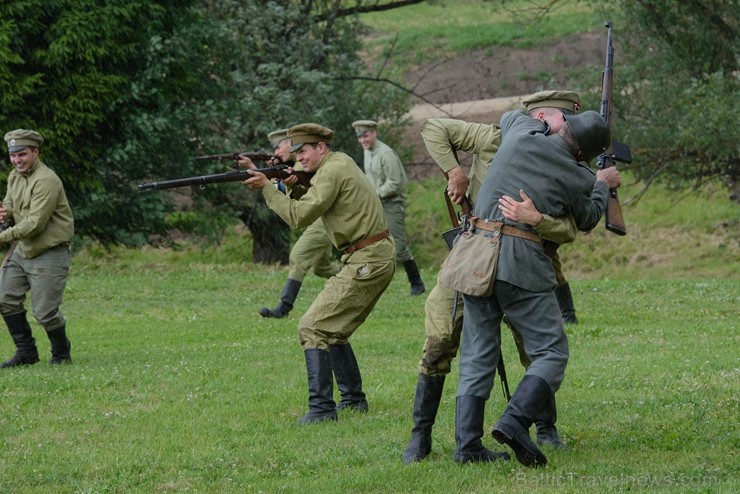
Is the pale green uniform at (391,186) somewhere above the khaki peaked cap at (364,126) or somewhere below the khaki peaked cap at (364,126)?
below

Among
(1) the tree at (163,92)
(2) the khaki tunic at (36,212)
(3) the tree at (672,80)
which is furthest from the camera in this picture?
(3) the tree at (672,80)

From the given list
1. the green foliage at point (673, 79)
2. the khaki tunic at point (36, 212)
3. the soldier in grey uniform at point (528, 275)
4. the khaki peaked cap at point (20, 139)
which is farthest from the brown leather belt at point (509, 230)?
the green foliage at point (673, 79)

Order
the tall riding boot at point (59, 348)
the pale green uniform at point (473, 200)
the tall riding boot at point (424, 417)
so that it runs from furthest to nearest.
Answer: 1. the tall riding boot at point (59, 348)
2. the tall riding boot at point (424, 417)
3. the pale green uniform at point (473, 200)

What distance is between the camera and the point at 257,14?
2609 centimetres

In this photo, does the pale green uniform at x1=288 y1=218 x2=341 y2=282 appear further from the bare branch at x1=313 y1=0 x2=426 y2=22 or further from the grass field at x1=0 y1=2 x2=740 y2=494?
the bare branch at x1=313 y1=0 x2=426 y2=22

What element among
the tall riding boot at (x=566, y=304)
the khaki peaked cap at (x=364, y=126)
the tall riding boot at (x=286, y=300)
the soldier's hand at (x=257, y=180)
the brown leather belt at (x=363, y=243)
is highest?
the soldier's hand at (x=257, y=180)

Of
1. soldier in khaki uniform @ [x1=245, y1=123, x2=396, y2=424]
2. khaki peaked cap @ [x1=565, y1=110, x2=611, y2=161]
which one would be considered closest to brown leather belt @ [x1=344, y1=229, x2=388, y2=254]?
soldier in khaki uniform @ [x1=245, y1=123, x2=396, y2=424]

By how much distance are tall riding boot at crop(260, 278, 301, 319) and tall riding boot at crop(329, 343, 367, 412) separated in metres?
5.71

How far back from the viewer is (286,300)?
1504cm

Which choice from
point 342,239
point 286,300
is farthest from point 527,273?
point 286,300

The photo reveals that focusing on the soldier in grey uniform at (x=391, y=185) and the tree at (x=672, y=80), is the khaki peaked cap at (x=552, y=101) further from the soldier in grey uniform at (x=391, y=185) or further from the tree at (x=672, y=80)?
the tree at (x=672, y=80)

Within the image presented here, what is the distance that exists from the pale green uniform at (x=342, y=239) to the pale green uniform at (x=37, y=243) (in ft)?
11.9

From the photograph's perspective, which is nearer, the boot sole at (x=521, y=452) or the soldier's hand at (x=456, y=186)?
the boot sole at (x=521, y=452)

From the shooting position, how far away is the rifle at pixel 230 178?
8781mm
